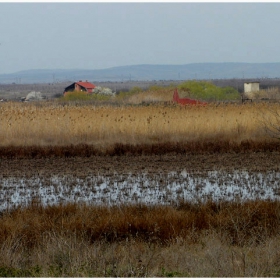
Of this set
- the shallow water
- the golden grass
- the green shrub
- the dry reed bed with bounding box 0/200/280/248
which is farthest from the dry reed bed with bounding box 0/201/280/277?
the green shrub

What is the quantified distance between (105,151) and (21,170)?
3115mm

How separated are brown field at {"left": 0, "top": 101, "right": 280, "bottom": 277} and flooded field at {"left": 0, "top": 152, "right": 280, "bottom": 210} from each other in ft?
0.26

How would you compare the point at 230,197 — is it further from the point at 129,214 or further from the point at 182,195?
the point at 129,214

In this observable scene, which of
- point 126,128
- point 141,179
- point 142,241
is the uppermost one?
point 126,128

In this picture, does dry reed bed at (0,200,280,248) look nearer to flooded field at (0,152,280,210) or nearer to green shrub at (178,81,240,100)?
flooded field at (0,152,280,210)

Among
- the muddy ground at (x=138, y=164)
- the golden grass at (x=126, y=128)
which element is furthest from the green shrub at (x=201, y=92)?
the muddy ground at (x=138, y=164)

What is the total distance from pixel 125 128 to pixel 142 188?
6443 mm

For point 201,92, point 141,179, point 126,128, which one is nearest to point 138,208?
point 141,179

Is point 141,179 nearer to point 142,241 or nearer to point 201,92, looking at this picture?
point 142,241

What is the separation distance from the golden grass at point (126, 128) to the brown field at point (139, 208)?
0.03 metres

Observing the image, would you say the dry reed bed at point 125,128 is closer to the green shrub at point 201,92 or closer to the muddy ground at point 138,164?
the muddy ground at point 138,164

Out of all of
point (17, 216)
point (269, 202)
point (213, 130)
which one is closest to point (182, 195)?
point (269, 202)

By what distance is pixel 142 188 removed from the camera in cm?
1255

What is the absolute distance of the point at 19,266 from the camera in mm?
6586
